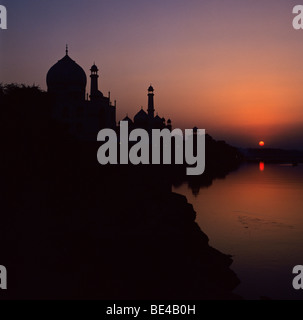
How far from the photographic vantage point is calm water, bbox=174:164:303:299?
64.4 ft

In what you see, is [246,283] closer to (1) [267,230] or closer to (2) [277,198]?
(1) [267,230]

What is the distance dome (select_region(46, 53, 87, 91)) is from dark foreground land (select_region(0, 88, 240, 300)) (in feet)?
66.8

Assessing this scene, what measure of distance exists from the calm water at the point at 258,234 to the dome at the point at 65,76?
20.7 m

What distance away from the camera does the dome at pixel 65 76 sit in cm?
5303

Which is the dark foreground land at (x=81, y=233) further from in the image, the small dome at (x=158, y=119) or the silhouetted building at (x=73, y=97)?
the small dome at (x=158, y=119)

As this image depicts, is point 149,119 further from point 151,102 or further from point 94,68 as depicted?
point 94,68

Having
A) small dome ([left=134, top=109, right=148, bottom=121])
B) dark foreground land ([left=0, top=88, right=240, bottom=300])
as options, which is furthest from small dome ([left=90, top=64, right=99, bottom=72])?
small dome ([left=134, top=109, right=148, bottom=121])

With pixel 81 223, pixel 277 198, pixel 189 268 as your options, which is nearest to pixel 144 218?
pixel 81 223

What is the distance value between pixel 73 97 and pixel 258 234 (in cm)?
3219

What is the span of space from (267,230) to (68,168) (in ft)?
51.9

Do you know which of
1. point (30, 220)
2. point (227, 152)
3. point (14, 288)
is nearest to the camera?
point (14, 288)

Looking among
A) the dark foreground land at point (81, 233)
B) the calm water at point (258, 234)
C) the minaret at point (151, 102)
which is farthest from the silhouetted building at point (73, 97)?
the minaret at point (151, 102)

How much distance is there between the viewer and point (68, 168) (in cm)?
2723

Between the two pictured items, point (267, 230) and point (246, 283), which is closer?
point (246, 283)
